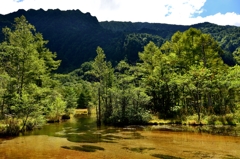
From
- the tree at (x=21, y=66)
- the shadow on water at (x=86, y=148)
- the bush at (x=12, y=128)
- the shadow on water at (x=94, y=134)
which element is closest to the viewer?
the shadow on water at (x=86, y=148)

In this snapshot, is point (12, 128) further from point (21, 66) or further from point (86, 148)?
point (86, 148)

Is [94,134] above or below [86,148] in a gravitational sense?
above

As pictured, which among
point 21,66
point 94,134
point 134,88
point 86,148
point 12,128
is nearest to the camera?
point 86,148

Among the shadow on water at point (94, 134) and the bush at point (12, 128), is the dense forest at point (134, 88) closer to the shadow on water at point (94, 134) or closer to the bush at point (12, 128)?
the bush at point (12, 128)

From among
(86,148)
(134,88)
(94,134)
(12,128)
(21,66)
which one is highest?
(21,66)

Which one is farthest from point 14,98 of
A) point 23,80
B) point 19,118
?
point 23,80

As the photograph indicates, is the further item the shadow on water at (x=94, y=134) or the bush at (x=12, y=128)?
the bush at (x=12, y=128)

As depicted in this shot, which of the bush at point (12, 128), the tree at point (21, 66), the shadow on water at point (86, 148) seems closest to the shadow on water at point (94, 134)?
the bush at point (12, 128)

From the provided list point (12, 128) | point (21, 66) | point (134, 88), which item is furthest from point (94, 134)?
point (21, 66)

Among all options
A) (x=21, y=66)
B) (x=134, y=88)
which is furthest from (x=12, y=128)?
(x=134, y=88)

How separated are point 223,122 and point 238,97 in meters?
5.44

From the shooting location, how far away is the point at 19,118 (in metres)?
29.4

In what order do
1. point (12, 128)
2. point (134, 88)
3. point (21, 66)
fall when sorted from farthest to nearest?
point (134, 88) → point (21, 66) → point (12, 128)

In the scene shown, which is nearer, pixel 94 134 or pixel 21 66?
pixel 94 134
